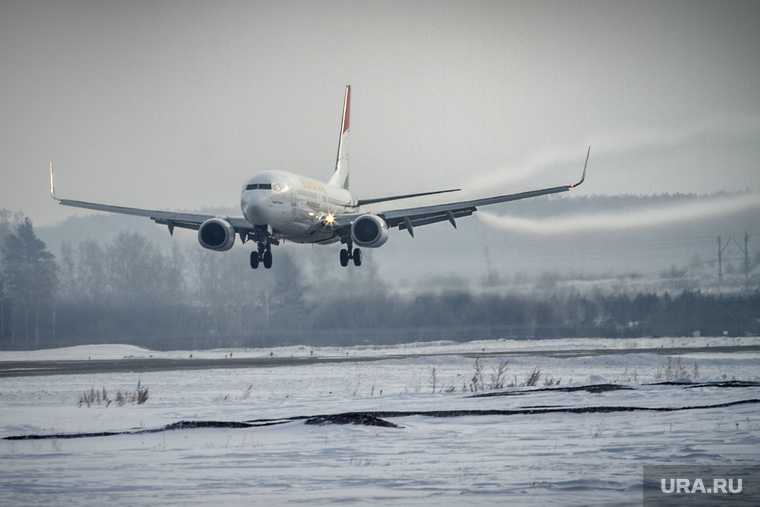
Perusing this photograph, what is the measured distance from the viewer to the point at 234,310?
10894 cm

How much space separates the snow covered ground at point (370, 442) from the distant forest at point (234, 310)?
53.8 metres

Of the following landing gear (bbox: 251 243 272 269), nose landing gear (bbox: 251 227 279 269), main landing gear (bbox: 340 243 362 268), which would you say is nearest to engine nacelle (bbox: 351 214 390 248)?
nose landing gear (bbox: 251 227 279 269)

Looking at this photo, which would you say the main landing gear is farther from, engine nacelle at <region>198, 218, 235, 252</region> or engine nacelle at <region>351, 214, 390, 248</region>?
engine nacelle at <region>198, 218, 235, 252</region>

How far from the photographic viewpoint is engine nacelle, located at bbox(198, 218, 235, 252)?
47.8 m

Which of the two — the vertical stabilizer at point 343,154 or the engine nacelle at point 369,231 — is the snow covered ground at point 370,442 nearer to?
the engine nacelle at point 369,231

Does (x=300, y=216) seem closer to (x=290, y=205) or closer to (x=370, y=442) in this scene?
(x=290, y=205)

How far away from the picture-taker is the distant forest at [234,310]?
295ft

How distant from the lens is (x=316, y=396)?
3162 centimetres

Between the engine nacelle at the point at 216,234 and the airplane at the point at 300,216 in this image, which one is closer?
the airplane at the point at 300,216

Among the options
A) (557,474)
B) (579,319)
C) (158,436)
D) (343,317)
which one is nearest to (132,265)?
(343,317)

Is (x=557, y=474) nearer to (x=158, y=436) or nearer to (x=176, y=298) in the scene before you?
(x=158, y=436)

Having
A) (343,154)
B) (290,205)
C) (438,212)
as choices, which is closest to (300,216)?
(290,205)

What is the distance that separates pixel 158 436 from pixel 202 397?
10601mm

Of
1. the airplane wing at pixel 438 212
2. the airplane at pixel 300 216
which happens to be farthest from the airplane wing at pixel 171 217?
the airplane wing at pixel 438 212
